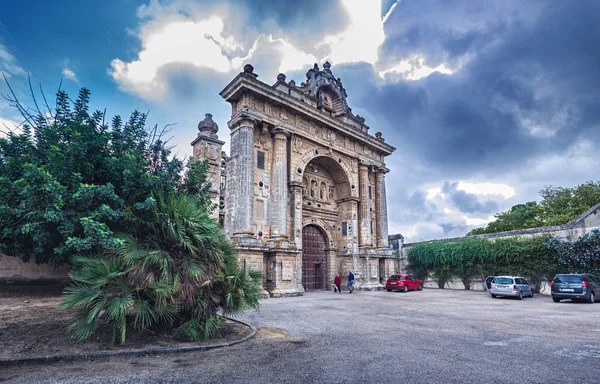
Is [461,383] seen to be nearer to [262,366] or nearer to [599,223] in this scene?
[262,366]

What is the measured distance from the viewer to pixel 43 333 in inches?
225

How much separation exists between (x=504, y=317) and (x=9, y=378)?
1138 cm

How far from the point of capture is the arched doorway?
813 inches

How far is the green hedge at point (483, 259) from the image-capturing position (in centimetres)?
2077

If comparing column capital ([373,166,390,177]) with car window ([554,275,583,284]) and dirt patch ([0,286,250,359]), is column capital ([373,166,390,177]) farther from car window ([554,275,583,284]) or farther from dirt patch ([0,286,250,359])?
dirt patch ([0,286,250,359])

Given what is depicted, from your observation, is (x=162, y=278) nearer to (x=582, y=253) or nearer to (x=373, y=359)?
(x=373, y=359)

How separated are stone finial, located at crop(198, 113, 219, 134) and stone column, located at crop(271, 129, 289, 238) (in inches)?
153

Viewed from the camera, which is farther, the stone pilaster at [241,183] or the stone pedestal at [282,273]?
the stone pedestal at [282,273]

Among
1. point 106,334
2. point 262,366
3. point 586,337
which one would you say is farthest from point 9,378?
point 586,337

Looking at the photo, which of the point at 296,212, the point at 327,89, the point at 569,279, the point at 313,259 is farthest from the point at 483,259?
the point at 327,89

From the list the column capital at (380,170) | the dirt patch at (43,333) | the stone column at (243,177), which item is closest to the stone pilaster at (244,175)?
the stone column at (243,177)

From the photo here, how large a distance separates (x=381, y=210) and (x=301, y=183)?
8.36 meters

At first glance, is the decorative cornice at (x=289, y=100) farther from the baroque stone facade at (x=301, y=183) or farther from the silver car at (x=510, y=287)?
the silver car at (x=510, y=287)

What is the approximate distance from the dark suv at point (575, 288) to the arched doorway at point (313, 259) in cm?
1214
